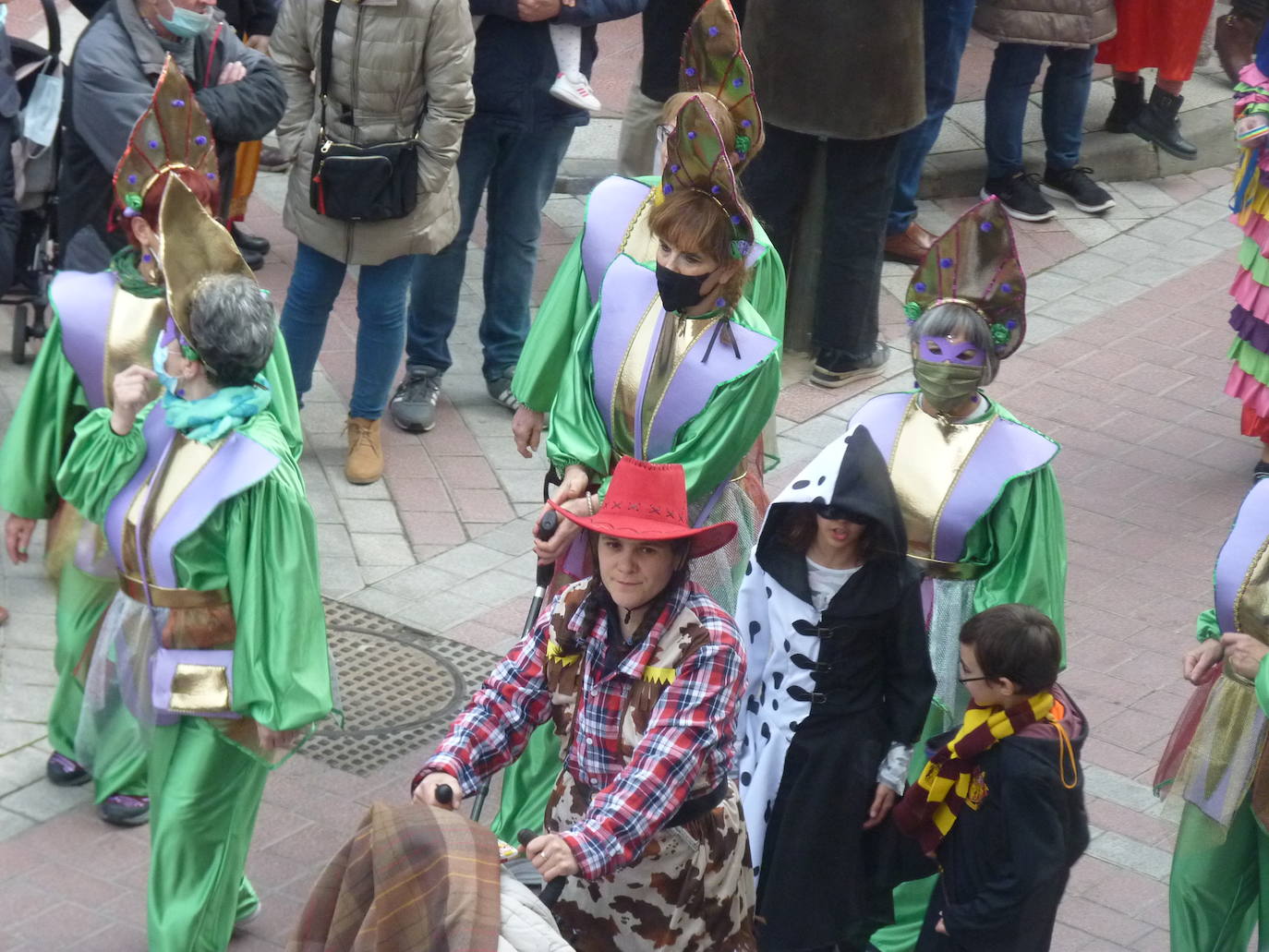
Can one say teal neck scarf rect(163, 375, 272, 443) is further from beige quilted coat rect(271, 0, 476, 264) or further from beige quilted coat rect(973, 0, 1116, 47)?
beige quilted coat rect(973, 0, 1116, 47)

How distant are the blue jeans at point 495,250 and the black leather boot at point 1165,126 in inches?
187

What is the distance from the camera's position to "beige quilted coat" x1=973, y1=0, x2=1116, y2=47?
10602 mm

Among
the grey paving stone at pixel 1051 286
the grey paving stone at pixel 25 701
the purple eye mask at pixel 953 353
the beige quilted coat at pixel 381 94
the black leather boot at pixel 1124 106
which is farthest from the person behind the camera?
the black leather boot at pixel 1124 106

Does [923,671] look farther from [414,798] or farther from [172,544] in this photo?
[172,544]

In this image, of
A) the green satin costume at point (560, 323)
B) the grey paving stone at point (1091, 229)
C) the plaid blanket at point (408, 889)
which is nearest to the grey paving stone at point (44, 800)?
the green satin costume at point (560, 323)

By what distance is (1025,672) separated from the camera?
14.6 ft

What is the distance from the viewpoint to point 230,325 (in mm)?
4754

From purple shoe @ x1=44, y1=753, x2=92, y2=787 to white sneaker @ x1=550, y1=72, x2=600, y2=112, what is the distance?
368 cm

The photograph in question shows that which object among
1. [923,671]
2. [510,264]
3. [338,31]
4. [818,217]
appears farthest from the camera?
[818,217]

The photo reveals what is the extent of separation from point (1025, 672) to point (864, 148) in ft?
16.0

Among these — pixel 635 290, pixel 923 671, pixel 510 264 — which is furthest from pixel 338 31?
pixel 923 671

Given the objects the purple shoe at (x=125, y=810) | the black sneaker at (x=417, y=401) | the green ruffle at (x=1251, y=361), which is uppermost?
the green ruffle at (x=1251, y=361)

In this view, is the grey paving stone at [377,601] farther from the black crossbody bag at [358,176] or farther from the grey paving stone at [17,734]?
the black crossbody bag at [358,176]

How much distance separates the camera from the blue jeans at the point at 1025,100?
10.7m
